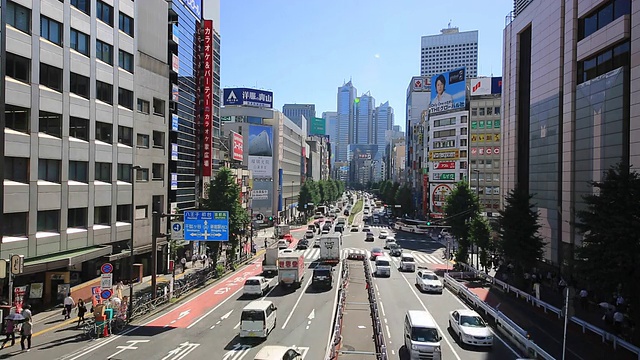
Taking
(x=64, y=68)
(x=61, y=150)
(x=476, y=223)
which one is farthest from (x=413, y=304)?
(x=64, y=68)

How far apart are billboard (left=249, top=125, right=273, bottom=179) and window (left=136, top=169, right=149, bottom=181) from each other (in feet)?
195

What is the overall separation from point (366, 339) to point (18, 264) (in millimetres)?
16769

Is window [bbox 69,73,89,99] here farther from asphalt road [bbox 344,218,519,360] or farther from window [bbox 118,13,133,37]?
asphalt road [bbox 344,218,519,360]

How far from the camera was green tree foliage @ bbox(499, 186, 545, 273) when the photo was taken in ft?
120

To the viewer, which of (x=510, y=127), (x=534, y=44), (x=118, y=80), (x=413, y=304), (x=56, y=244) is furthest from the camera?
(x=510, y=127)

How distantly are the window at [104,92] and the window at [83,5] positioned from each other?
492cm

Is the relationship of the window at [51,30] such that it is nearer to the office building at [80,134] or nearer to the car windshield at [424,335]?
the office building at [80,134]

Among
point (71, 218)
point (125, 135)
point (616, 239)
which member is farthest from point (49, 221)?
point (616, 239)

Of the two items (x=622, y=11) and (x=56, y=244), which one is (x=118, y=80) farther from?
(x=622, y=11)

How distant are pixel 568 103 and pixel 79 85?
37949 mm

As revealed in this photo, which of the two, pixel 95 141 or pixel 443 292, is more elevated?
pixel 95 141

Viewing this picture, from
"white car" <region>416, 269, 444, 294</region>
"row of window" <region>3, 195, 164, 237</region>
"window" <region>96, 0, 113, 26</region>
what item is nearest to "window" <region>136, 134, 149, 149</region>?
"row of window" <region>3, 195, 164, 237</region>

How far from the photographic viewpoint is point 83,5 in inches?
1297

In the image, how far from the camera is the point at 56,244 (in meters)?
29.8
